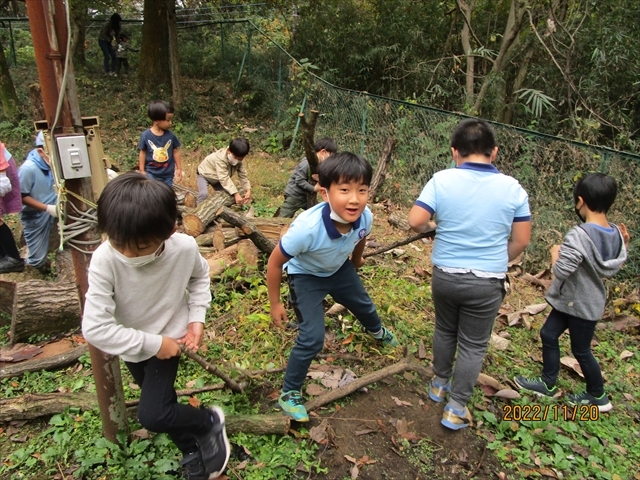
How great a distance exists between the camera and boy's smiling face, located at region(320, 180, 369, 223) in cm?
237

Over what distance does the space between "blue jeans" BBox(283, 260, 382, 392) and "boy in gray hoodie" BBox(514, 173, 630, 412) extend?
138 cm

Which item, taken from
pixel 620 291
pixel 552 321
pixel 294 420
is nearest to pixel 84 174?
pixel 294 420

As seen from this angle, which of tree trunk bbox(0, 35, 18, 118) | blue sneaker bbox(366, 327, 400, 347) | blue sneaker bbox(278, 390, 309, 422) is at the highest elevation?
tree trunk bbox(0, 35, 18, 118)

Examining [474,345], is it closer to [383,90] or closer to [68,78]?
[68,78]

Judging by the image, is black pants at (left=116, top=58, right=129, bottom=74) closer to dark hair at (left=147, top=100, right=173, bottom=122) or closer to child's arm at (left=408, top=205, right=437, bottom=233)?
dark hair at (left=147, top=100, right=173, bottom=122)

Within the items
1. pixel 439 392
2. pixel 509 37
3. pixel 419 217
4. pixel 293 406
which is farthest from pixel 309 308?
pixel 509 37

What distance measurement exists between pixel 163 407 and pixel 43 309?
226cm

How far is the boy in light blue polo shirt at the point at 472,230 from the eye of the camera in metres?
2.44

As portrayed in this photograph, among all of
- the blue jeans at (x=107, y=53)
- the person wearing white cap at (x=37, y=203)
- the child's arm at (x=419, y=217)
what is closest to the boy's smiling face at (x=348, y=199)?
the child's arm at (x=419, y=217)

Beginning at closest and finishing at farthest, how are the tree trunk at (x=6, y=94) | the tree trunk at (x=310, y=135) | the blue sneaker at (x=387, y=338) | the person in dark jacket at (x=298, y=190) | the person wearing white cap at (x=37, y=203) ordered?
the blue sneaker at (x=387, y=338)
the tree trunk at (x=310, y=135)
the person wearing white cap at (x=37, y=203)
the person in dark jacket at (x=298, y=190)
the tree trunk at (x=6, y=94)

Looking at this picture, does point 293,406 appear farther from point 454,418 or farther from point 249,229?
point 249,229

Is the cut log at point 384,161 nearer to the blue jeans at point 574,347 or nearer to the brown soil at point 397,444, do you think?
the blue jeans at point 574,347

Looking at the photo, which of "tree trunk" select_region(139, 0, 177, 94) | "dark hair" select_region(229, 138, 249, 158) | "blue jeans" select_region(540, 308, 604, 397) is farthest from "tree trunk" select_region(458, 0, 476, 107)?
"blue jeans" select_region(540, 308, 604, 397)

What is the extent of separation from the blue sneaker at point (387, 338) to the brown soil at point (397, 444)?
0.49 metres
